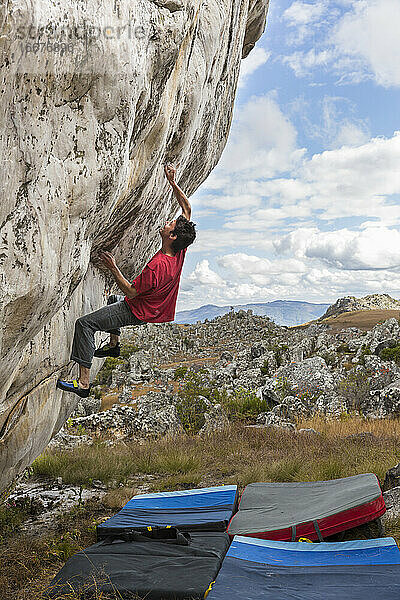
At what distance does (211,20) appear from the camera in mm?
5008

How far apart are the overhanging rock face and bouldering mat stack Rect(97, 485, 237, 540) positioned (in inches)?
52.9

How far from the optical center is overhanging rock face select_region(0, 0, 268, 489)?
2807 mm

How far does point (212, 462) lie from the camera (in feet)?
30.6

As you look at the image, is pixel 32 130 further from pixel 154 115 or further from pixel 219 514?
pixel 219 514

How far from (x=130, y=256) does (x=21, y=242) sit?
312 cm

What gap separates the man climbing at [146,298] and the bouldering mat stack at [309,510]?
8.03ft

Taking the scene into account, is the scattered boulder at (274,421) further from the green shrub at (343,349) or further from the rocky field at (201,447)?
the green shrub at (343,349)

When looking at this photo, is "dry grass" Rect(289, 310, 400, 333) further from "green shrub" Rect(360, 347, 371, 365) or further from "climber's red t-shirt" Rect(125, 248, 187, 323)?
"climber's red t-shirt" Rect(125, 248, 187, 323)

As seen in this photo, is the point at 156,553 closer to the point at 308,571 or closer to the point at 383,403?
the point at 308,571

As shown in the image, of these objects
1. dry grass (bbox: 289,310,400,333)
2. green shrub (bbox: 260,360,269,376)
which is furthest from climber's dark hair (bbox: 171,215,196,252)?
dry grass (bbox: 289,310,400,333)

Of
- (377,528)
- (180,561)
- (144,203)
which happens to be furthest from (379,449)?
(144,203)

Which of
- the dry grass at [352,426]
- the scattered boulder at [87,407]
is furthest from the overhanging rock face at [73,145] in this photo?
the scattered boulder at [87,407]

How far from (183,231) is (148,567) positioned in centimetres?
300

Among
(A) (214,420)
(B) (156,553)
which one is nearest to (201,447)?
(A) (214,420)
